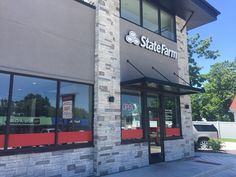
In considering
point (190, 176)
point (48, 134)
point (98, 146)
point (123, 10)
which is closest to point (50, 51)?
point (48, 134)

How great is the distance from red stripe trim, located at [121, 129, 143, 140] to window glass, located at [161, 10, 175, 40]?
17.5 feet

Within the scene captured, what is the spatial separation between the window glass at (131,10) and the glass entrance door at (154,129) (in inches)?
142

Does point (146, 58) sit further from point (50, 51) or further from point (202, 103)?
point (202, 103)

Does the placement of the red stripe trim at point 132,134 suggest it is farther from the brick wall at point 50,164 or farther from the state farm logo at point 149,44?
the state farm logo at point 149,44

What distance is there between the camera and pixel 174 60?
44.5 feet

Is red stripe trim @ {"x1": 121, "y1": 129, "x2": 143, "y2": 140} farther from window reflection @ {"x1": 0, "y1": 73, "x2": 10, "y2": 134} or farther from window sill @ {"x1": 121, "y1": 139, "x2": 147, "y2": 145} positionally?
window reflection @ {"x1": 0, "y1": 73, "x2": 10, "y2": 134}

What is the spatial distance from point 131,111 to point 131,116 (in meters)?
0.21

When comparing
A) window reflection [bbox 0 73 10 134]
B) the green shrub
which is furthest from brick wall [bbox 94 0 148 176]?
the green shrub

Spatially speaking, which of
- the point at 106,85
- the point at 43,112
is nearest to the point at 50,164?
the point at 43,112

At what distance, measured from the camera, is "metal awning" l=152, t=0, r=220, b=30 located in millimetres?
12836

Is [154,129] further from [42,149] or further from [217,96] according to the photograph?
[217,96]

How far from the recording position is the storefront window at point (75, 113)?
855 cm

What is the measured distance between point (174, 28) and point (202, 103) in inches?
1217

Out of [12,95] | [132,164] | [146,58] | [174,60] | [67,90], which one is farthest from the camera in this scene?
[174,60]
